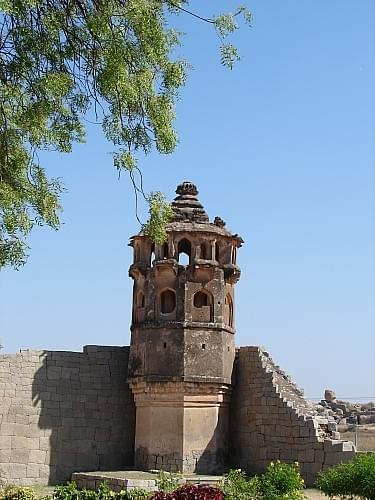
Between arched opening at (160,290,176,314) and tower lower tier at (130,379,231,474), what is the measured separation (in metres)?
1.57

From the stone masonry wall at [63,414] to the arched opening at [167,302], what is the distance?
1748mm

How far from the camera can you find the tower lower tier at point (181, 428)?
1619 cm

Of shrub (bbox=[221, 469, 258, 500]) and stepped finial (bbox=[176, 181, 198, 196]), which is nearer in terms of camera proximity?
shrub (bbox=[221, 469, 258, 500])

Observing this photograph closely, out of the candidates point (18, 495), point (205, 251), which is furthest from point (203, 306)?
point (18, 495)

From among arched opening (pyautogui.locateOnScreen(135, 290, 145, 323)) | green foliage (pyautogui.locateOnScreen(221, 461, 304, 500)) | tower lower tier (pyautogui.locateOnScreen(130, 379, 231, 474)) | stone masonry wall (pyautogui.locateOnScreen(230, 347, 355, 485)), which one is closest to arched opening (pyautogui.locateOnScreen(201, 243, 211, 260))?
arched opening (pyautogui.locateOnScreen(135, 290, 145, 323))

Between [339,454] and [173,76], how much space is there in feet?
27.7

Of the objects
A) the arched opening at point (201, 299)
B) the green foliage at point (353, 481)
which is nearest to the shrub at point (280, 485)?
the green foliage at point (353, 481)

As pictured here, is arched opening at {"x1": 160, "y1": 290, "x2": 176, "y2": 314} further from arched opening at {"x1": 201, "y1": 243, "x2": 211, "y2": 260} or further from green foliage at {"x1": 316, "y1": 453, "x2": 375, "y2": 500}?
green foliage at {"x1": 316, "y1": 453, "x2": 375, "y2": 500}

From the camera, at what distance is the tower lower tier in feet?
53.1

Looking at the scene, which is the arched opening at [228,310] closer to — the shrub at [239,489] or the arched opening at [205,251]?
the arched opening at [205,251]

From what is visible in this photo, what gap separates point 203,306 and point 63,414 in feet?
12.5

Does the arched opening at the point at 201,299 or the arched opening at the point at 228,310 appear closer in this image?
the arched opening at the point at 201,299

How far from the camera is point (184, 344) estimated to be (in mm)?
16516

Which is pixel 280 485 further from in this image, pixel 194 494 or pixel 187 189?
pixel 187 189
